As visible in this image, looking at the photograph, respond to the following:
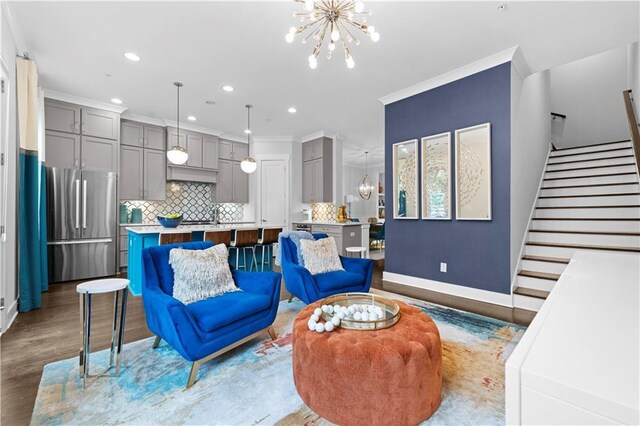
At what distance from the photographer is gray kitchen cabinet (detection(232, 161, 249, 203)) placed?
6.86 meters

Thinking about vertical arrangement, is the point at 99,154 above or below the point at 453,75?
below

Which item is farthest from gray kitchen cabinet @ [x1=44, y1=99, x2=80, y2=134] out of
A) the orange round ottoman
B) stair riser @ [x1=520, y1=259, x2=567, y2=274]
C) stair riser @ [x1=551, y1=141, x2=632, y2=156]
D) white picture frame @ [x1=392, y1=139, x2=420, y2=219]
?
stair riser @ [x1=551, y1=141, x2=632, y2=156]

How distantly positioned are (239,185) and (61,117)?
336cm

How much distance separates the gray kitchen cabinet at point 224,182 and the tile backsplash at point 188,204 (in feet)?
0.57

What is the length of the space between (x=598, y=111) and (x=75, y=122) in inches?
403

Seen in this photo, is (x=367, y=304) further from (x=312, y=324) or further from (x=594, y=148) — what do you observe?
(x=594, y=148)

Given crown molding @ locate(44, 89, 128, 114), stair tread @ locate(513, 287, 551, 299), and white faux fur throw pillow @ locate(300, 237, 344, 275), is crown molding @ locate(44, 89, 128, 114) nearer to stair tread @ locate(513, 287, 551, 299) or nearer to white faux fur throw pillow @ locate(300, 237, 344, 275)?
white faux fur throw pillow @ locate(300, 237, 344, 275)

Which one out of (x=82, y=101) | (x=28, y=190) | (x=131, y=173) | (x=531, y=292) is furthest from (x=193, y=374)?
(x=82, y=101)

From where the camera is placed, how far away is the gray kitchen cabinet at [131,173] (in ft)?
17.3

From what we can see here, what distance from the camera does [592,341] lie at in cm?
66

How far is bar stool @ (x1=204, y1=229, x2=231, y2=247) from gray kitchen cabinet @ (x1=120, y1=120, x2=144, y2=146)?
2.89m

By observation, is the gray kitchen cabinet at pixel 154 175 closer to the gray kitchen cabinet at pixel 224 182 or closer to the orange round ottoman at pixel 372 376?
the gray kitchen cabinet at pixel 224 182

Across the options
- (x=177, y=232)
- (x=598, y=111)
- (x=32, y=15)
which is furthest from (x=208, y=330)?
(x=598, y=111)

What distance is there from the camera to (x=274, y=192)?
22.9ft
